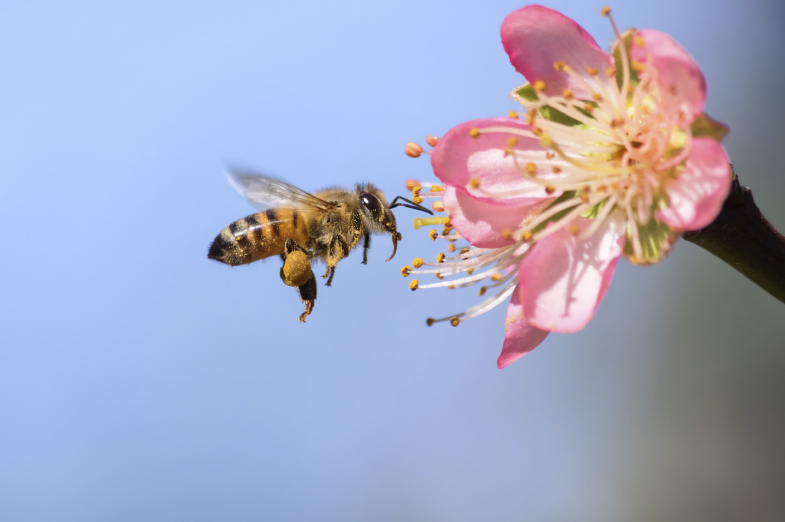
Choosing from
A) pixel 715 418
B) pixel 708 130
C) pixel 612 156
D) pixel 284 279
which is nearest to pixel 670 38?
pixel 708 130

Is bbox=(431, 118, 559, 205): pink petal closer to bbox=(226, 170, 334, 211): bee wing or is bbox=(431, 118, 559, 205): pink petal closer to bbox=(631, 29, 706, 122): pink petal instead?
bbox=(631, 29, 706, 122): pink petal

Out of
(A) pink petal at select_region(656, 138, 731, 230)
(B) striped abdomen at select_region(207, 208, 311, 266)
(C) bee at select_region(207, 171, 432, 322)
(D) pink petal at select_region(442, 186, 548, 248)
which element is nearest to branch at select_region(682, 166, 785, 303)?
(A) pink petal at select_region(656, 138, 731, 230)

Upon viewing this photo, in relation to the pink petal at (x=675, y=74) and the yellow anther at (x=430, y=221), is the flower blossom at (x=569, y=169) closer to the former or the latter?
the pink petal at (x=675, y=74)

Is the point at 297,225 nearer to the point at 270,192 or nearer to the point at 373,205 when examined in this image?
the point at 270,192

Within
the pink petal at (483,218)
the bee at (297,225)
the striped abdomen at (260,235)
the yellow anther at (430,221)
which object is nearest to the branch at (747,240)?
the pink petal at (483,218)

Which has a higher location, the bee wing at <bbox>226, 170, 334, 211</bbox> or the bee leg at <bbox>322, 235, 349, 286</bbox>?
the bee wing at <bbox>226, 170, 334, 211</bbox>

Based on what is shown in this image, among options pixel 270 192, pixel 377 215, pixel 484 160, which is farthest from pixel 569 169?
pixel 270 192

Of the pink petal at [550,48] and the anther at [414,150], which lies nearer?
the pink petal at [550,48]
